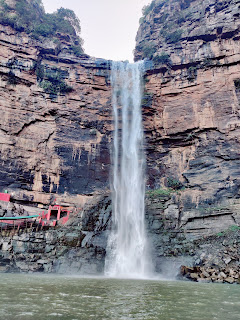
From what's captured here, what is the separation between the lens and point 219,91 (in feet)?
78.8

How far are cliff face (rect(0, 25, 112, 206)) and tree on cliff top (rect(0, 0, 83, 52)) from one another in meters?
1.06

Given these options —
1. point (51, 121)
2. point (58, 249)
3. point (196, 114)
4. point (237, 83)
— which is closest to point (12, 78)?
point (51, 121)

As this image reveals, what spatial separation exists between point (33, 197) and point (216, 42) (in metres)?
21.3

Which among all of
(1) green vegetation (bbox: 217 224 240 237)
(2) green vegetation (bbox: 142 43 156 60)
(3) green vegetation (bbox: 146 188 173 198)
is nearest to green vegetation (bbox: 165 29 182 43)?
(2) green vegetation (bbox: 142 43 156 60)

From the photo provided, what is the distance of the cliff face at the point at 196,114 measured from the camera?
2091 cm

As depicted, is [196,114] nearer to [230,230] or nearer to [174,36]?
[174,36]

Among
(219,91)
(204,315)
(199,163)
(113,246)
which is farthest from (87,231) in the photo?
(219,91)

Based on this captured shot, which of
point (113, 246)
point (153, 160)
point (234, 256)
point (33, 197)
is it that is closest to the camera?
point (234, 256)

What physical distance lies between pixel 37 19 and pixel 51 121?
12228 millimetres

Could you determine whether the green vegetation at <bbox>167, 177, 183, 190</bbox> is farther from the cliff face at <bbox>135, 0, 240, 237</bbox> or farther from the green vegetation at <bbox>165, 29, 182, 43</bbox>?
the green vegetation at <bbox>165, 29, 182, 43</bbox>

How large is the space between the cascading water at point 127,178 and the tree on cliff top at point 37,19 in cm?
669

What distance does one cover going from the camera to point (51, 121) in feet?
82.9

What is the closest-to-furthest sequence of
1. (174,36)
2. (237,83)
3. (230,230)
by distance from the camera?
(230,230)
(237,83)
(174,36)

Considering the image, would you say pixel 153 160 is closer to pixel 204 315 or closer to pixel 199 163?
pixel 199 163
